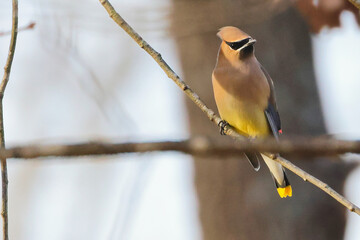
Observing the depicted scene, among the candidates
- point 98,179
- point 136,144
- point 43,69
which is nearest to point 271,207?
point 136,144

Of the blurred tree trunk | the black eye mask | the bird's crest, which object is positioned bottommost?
the blurred tree trunk

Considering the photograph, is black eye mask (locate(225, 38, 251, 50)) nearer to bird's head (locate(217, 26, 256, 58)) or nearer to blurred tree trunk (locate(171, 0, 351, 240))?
bird's head (locate(217, 26, 256, 58))

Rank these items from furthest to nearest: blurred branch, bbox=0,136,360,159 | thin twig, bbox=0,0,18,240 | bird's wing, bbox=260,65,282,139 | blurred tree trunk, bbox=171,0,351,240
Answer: blurred tree trunk, bbox=171,0,351,240, bird's wing, bbox=260,65,282,139, thin twig, bbox=0,0,18,240, blurred branch, bbox=0,136,360,159

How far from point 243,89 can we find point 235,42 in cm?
25

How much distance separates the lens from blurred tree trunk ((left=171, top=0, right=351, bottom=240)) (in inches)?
140

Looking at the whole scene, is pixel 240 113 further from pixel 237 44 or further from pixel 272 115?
pixel 237 44

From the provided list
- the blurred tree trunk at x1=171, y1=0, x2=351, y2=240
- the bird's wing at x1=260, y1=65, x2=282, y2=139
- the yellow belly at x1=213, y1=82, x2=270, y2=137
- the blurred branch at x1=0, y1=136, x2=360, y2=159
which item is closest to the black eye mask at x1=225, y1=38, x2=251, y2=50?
the yellow belly at x1=213, y1=82, x2=270, y2=137

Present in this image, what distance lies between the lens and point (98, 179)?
8188 millimetres

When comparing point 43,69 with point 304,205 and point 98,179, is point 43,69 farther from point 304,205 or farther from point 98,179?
point 304,205

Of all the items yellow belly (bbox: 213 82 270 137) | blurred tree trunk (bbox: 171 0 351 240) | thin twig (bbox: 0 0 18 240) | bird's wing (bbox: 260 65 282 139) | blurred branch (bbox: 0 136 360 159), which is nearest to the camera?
blurred branch (bbox: 0 136 360 159)

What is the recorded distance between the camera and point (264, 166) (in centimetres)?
365

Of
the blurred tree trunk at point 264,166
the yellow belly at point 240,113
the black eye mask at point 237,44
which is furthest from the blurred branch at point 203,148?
the blurred tree trunk at point 264,166

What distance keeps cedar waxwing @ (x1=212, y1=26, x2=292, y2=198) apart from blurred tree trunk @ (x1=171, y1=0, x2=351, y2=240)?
2.51ft

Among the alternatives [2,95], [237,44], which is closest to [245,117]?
[237,44]
